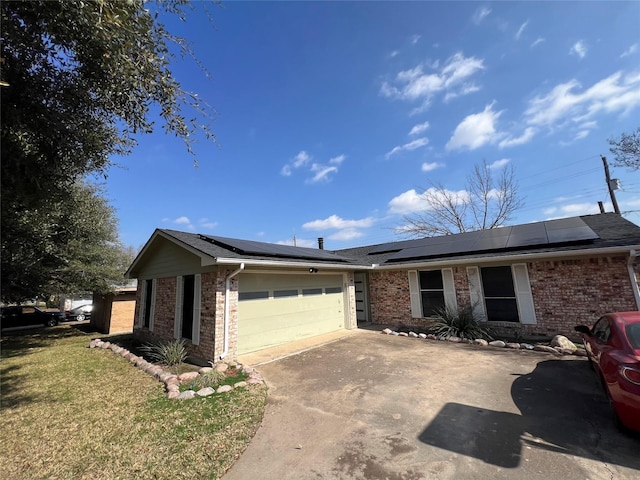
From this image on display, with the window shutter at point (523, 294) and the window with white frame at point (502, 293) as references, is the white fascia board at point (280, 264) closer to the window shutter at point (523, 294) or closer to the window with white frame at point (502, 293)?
the window with white frame at point (502, 293)

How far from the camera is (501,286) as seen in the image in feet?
31.4

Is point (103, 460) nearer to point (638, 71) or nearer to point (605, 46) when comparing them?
point (605, 46)

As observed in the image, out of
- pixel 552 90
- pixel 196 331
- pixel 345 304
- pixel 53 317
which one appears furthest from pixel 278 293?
pixel 53 317

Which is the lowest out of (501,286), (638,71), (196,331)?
(196,331)

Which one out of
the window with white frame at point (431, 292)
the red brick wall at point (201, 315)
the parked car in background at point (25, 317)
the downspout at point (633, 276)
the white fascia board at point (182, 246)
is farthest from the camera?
the parked car in background at point (25, 317)

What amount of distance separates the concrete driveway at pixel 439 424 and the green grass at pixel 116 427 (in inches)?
16.7

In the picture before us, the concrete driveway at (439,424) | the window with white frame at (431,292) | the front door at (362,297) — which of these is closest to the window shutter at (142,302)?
the concrete driveway at (439,424)

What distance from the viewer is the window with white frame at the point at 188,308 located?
7844 mm

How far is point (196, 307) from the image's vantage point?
7922 mm

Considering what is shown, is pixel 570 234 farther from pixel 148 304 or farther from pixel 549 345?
pixel 148 304

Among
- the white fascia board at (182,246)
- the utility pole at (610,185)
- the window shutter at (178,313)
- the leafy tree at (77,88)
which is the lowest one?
the window shutter at (178,313)

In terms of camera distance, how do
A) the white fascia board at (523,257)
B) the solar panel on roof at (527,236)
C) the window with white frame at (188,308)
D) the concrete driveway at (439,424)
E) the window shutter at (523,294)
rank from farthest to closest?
the solar panel on roof at (527,236) → the window shutter at (523,294) → the window with white frame at (188,308) → the white fascia board at (523,257) → the concrete driveway at (439,424)

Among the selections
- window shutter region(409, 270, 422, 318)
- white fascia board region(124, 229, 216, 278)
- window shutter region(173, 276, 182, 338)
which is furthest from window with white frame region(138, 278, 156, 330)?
window shutter region(409, 270, 422, 318)

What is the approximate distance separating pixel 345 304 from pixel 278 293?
379 centimetres
